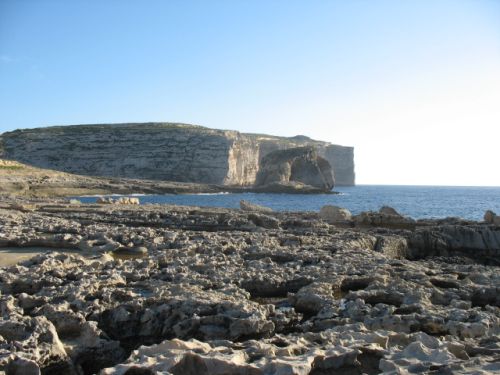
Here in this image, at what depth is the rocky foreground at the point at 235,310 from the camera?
221 inches

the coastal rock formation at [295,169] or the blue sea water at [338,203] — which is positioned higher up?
the coastal rock formation at [295,169]

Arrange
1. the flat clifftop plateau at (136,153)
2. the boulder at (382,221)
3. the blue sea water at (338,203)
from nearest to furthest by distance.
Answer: the boulder at (382,221), the blue sea water at (338,203), the flat clifftop plateau at (136,153)

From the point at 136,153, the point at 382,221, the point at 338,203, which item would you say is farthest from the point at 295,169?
the point at 382,221

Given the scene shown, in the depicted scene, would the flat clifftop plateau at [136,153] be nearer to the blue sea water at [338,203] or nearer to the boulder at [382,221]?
the blue sea water at [338,203]

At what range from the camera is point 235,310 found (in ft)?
26.6

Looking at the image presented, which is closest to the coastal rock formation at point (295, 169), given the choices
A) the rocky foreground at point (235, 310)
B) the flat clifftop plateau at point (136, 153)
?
the flat clifftop plateau at point (136, 153)

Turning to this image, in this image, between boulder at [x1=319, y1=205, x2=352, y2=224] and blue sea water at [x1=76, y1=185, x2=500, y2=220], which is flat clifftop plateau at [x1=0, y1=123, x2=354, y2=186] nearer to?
blue sea water at [x1=76, y1=185, x2=500, y2=220]

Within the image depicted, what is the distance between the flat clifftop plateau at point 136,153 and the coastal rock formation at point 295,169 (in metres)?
10.7

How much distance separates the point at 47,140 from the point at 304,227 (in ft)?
365

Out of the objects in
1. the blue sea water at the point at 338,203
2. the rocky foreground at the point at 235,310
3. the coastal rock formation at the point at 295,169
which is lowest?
the blue sea water at the point at 338,203

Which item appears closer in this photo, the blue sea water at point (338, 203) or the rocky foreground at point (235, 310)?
the rocky foreground at point (235, 310)

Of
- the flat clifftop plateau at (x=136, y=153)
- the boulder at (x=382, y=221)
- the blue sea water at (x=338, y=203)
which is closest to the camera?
the boulder at (x=382, y=221)

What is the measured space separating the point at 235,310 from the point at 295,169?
112 metres

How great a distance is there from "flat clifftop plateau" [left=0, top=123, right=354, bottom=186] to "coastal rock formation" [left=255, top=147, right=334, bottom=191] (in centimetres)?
1074
